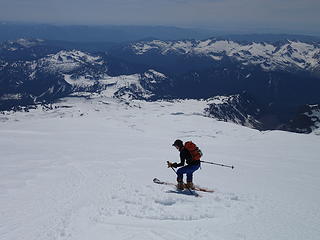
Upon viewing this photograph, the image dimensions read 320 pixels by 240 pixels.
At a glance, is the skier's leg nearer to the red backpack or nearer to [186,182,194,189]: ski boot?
[186,182,194,189]: ski boot

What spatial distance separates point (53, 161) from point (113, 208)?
13283 millimetres

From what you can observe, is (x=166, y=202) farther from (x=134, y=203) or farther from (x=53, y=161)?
(x=53, y=161)

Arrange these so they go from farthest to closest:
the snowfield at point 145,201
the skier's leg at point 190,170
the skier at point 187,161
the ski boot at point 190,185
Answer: the ski boot at point 190,185, the skier's leg at point 190,170, the skier at point 187,161, the snowfield at point 145,201

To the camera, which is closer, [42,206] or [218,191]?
[42,206]

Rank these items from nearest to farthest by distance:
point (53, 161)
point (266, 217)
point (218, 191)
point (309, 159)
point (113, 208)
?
point (266, 217), point (113, 208), point (218, 191), point (53, 161), point (309, 159)

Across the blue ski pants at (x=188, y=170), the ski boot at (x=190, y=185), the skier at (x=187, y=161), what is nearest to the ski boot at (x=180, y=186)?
the skier at (x=187, y=161)

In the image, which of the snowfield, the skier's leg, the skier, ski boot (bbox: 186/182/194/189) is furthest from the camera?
ski boot (bbox: 186/182/194/189)

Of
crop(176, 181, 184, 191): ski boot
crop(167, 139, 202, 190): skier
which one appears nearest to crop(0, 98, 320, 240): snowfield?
crop(176, 181, 184, 191): ski boot

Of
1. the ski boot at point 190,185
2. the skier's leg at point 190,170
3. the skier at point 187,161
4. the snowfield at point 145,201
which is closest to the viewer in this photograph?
the snowfield at point 145,201

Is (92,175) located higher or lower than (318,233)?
lower

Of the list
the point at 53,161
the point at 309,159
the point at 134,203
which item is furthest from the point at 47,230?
the point at 309,159

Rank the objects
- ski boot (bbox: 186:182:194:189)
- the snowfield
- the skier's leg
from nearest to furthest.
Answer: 1. the snowfield
2. the skier's leg
3. ski boot (bbox: 186:182:194:189)

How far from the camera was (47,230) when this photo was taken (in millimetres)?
11672

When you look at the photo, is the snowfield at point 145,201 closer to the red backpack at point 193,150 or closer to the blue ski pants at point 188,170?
the blue ski pants at point 188,170
